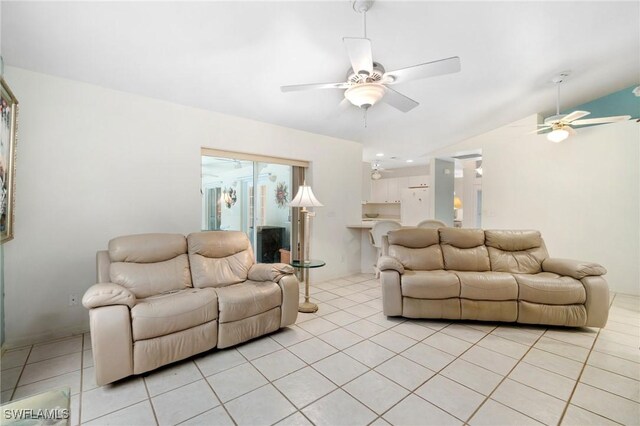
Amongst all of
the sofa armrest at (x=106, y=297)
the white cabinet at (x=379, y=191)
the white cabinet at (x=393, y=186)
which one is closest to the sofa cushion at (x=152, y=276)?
the sofa armrest at (x=106, y=297)

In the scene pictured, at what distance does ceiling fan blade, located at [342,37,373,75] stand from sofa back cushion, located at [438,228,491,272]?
2486 mm

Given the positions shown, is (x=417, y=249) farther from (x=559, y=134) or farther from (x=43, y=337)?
(x=43, y=337)

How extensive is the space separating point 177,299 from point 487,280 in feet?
10.1

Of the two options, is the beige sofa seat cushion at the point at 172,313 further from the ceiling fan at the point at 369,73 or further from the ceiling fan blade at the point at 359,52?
the ceiling fan blade at the point at 359,52

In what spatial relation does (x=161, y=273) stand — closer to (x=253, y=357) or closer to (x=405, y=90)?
(x=253, y=357)

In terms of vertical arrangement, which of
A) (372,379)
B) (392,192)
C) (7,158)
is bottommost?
(372,379)

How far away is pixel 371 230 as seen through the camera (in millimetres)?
4992

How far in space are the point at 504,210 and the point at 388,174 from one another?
434 cm

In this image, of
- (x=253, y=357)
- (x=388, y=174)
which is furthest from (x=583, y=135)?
(x=253, y=357)

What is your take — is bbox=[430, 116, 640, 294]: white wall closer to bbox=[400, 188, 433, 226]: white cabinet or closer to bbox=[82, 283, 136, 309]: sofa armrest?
bbox=[400, 188, 433, 226]: white cabinet

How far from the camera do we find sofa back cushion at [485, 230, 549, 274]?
11.0 feet

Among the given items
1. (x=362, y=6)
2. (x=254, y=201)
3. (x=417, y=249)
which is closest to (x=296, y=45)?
(x=362, y=6)

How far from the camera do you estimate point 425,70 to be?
190cm

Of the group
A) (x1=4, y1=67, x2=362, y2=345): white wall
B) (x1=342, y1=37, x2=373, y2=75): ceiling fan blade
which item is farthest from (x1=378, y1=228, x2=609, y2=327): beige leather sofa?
(x1=4, y1=67, x2=362, y2=345): white wall
